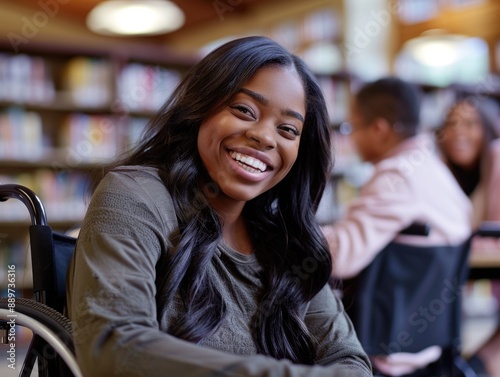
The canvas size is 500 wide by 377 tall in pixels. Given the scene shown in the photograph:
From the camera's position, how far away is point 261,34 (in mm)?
4582

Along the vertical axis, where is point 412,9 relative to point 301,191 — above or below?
above

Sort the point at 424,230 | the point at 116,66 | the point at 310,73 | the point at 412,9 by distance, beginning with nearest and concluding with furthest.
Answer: the point at 310,73, the point at 424,230, the point at 116,66, the point at 412,9

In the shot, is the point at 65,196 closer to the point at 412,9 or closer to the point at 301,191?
the point at 301,191

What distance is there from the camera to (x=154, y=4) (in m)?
5.82

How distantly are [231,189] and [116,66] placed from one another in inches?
136

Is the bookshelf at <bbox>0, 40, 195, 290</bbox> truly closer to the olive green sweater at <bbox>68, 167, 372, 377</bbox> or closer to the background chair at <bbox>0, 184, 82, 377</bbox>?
the background chair at <bbox>0, 184, 82, 377</bbox>

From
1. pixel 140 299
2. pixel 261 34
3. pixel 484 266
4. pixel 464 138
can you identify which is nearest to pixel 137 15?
pixel 261 34

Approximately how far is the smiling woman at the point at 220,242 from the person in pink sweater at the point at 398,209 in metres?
0.67

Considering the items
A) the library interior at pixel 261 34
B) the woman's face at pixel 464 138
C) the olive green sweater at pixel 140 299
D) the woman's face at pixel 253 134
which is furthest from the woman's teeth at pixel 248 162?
the woman's face at pixel 464 138

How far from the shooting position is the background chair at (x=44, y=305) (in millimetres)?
958

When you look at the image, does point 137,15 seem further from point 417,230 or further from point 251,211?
point 251,211

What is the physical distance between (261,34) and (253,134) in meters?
3.62

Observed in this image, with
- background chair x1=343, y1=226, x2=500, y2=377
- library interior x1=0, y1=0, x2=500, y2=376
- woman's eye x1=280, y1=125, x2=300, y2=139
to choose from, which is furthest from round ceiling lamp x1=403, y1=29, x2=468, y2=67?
woman's eye x1=280, y1=125, x2=300, y2=139

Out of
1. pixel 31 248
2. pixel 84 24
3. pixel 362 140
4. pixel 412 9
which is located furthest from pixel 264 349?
pixel 84 24
